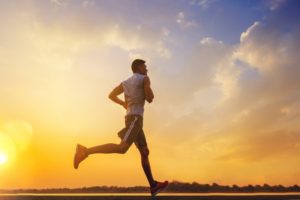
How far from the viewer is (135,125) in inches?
331

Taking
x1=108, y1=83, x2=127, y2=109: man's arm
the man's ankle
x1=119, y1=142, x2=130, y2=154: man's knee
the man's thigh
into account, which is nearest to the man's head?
x1=108, y1=83, x2=127, y2=109: man's arm

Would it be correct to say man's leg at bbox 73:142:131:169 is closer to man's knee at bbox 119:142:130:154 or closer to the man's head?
man's knee at bbox 119:142:130:154

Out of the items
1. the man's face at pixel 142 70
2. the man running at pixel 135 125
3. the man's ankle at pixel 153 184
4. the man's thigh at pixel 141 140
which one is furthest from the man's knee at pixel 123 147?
the man's face at pixel 142 70

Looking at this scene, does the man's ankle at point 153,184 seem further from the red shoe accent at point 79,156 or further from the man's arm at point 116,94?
the man's arm at point 116,94

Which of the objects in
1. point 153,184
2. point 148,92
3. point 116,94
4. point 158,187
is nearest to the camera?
point 148,92

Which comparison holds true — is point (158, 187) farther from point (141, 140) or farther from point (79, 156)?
point (79, 156)

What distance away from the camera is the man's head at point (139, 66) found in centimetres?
866

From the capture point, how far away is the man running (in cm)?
836

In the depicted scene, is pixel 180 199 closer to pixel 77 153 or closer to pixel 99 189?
pixel 77 153

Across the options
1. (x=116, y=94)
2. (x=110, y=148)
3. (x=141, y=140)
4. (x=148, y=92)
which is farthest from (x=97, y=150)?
(x=148, y=92)

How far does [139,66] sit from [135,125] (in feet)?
3.78

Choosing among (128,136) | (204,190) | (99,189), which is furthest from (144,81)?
(204,190)

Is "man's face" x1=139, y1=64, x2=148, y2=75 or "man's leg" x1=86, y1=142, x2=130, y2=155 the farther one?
"man's face" x1=139, y1=64, x2=148, y2=75

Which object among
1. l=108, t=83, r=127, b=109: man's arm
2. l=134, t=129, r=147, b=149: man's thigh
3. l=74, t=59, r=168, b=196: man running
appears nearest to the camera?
l=74, t=59, r=168, b=196: man running
